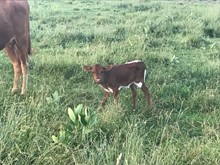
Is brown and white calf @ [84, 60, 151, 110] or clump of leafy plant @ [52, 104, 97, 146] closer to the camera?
clump of leafy plant @ [52, 104, 97, 146]

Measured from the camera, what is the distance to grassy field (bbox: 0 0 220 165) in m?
3.69

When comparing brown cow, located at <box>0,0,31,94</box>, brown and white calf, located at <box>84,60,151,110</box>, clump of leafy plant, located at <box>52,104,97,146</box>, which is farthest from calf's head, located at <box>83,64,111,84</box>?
clump of leafy plant, located at <box>52,104,97,146</box>

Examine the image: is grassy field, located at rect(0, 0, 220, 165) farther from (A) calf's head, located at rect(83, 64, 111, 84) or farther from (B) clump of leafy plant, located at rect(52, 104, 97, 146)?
(A) calf's head, located at rect(83, 64, 111, 84)

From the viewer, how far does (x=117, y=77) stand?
542 centimetres

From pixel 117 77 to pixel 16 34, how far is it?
5.77 ft

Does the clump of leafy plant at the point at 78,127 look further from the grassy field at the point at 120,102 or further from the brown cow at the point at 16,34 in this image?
the brown cow at the point at 16,34

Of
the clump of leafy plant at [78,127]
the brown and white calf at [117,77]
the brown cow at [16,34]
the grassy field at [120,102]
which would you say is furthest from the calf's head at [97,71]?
the clump of leafy plant at [78,127]

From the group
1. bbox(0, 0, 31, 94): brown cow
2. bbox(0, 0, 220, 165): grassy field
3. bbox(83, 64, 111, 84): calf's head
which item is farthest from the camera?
bbox(0, 0, 31, 94): brown cow

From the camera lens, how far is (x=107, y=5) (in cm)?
1848

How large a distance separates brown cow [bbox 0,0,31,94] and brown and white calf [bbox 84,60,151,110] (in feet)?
3.88

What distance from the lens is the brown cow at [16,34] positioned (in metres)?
5.87

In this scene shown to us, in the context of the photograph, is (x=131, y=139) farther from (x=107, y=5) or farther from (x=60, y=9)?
(x=107, y=5)

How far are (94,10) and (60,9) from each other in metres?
1.40

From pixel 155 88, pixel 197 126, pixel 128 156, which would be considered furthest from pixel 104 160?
pixel 155 88
